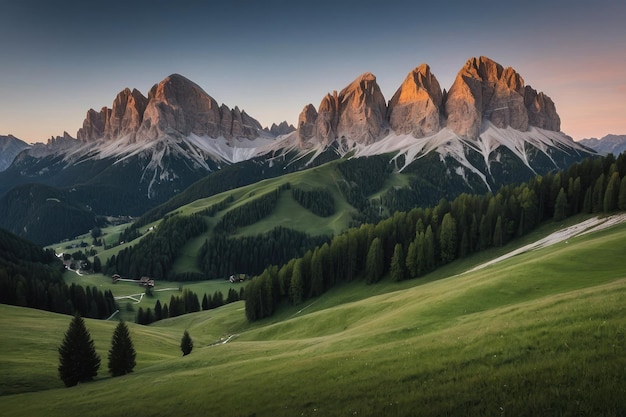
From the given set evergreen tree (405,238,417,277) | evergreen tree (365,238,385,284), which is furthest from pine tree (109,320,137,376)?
evergreen tree (405,238,417,277)

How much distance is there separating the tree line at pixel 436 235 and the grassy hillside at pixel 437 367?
4264cm

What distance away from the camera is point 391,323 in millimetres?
37281

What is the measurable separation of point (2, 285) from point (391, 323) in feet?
347

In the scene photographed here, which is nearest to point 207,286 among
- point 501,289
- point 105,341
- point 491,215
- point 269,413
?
point 105,341

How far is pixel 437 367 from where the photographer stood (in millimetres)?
16922

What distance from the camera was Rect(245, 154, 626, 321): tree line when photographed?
8794 centimetres

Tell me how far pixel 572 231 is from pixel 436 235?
28.1 meters

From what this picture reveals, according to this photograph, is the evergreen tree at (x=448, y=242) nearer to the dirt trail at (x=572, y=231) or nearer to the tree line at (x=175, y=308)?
the dirt trail at (x=572, y=231)

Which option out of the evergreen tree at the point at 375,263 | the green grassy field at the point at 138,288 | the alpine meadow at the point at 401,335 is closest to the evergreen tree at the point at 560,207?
the alpine meadow at the point at 401,335

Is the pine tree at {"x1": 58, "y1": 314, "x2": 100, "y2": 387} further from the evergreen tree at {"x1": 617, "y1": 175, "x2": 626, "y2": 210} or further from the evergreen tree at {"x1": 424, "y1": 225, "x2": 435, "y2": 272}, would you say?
the evergreen tree at {"x1": 617, "y1": 175, "x2": 626, "y2": 210}

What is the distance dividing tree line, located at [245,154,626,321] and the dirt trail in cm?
593

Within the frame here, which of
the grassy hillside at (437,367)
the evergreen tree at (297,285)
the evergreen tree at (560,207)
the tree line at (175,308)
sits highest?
the evergreen tree at (560,207)

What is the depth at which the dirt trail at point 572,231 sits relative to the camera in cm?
6925

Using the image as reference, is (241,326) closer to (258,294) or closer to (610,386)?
(258,294)
